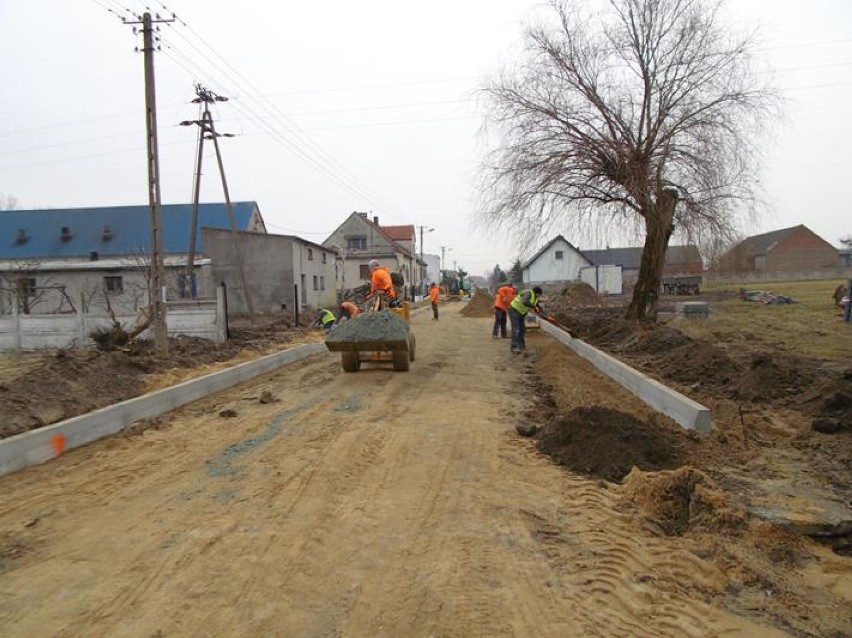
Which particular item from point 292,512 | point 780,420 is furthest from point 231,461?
point 780,420

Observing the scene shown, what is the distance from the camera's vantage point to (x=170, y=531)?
4.37 m

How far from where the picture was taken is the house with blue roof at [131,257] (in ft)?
91.9

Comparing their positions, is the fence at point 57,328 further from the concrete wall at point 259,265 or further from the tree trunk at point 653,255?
the concrete wall at point 259,265

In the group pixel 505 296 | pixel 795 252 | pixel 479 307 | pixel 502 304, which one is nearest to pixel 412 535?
pixel 505 296

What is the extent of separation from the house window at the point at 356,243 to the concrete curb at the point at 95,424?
50075mm

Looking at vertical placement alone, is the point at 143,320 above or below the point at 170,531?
above

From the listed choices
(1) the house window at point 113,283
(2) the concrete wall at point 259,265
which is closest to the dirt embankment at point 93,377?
(2) the concrete wall at point 259,265

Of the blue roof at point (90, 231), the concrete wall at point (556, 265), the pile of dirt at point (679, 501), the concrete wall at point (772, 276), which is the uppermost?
the blue roof at point (90, 231)

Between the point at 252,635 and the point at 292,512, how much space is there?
1583 mm

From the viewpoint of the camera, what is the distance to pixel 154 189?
13.6 metres

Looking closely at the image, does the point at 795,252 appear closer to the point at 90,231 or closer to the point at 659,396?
the point at 90,231

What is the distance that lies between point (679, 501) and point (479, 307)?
28.9m

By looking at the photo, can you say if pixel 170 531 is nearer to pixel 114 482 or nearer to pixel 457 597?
pixel 114 482

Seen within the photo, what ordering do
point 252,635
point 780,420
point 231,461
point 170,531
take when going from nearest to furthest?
point 252,635 → point 170,531 → point 231,461 → point 780,420
